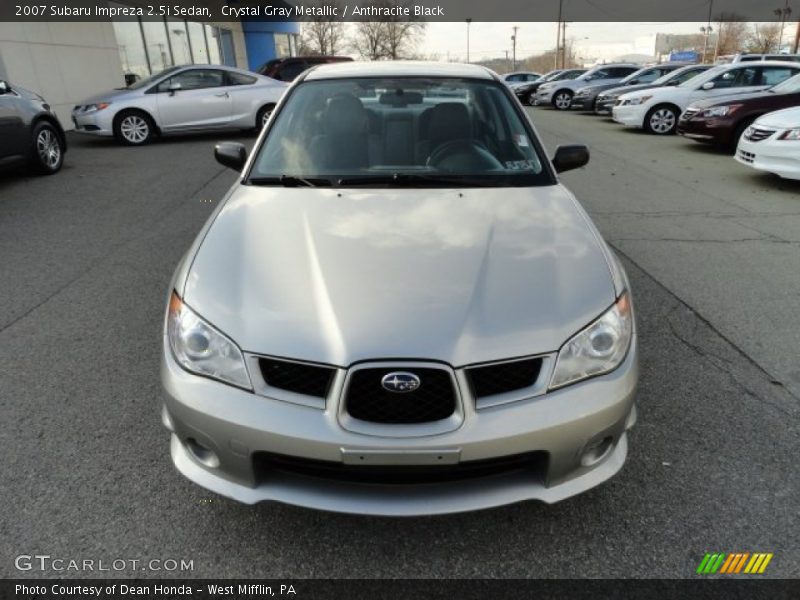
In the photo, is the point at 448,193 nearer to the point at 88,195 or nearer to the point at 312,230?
the point at 312,230

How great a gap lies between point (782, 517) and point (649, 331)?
1576 mm

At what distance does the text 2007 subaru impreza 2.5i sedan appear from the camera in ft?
5.85

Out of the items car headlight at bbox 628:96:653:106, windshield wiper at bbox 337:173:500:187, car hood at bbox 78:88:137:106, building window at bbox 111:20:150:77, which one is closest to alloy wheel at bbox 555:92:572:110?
car headlight at bbox 628:96:653:106

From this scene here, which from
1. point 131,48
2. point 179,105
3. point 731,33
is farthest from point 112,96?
point 731,33

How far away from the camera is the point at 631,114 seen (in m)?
13.9

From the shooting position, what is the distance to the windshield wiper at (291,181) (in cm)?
289

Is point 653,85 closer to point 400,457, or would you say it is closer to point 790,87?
point 790,87

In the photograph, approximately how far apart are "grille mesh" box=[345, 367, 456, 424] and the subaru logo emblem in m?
0.02

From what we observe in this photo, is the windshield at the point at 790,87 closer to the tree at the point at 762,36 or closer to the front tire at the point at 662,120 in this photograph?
the front tire at the point at 662,120

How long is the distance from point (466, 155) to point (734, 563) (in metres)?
2.22

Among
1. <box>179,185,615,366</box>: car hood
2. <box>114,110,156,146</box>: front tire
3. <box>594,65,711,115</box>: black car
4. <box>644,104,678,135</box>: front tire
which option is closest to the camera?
<box>179,185,615,366</box>: car hood

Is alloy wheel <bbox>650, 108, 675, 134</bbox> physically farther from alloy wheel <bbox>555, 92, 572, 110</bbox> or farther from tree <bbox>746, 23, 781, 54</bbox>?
tree <bbox>746, 23, 781, 54</bbox>

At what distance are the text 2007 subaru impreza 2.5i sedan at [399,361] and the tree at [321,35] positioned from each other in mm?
47628

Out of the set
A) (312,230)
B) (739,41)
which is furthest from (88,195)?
(739,41)
